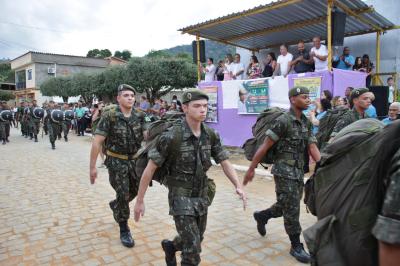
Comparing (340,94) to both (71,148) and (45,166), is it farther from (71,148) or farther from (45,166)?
(71,148)

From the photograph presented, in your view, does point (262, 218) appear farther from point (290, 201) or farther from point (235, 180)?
point (235, 180)

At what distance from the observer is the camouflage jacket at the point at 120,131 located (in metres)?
4.62

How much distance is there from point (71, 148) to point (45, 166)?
14.4ft

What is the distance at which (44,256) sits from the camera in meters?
4.23

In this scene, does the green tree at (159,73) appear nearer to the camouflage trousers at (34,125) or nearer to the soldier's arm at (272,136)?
the camouflage trousers at (34,125)

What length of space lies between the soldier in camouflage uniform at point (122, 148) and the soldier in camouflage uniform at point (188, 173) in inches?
57.3

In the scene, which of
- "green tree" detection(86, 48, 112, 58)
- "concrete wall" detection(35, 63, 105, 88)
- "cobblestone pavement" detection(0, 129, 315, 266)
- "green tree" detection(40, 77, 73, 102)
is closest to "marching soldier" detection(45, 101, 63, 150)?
"cobblestone pavement" detection(0, 129, 315, 266)

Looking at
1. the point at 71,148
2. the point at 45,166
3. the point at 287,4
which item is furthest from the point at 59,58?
the point at 287,4

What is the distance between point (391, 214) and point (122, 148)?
12.7 feet

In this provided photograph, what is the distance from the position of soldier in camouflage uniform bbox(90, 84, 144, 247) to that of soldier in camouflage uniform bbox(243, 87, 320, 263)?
160cm

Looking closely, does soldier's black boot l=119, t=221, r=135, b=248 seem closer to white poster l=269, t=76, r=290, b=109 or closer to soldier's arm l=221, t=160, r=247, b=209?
soldier's arm l=221, t=160, r=247, b=209

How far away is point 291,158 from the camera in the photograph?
13.3 ft

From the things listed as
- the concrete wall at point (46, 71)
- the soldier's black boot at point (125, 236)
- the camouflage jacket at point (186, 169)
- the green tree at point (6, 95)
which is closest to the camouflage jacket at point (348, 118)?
the camouflage jacket at point (186, 169)

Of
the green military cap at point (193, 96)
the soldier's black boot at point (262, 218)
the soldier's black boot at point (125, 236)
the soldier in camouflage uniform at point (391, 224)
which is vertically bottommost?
the soldier's black boot at point (125, 236)
